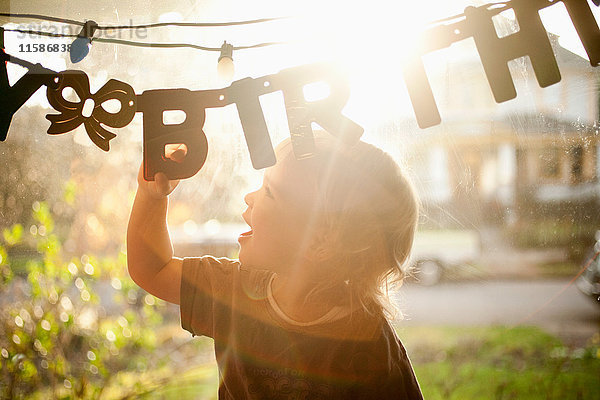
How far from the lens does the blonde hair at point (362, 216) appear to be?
0.82 metres

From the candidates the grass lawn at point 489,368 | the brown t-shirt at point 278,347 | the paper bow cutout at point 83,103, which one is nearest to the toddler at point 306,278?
the brown t-shirt at point 278,347

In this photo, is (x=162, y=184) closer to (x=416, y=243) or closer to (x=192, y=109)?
(x=192, y=109)

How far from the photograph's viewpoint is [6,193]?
43.2 inches

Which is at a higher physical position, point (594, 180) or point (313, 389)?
point (594, 180)

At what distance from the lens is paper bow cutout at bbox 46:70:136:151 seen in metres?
0.72

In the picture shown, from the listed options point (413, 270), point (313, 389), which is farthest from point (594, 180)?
point (313, 389)

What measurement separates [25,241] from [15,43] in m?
0.42

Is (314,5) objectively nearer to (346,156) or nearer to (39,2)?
(346,156)

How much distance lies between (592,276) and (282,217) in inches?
40.4

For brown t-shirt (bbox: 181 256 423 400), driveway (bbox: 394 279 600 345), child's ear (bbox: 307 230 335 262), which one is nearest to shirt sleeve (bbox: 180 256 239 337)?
brown t-shirt (bbox: 181 256 423 400)

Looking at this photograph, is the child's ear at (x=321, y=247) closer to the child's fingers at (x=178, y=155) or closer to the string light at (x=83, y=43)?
the child's fingers at (x=178, y=155)

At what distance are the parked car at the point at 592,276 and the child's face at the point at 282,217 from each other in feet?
2.25

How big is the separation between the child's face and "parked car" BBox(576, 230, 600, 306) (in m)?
0.69

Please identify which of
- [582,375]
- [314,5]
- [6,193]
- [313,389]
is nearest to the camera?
[313,389]
